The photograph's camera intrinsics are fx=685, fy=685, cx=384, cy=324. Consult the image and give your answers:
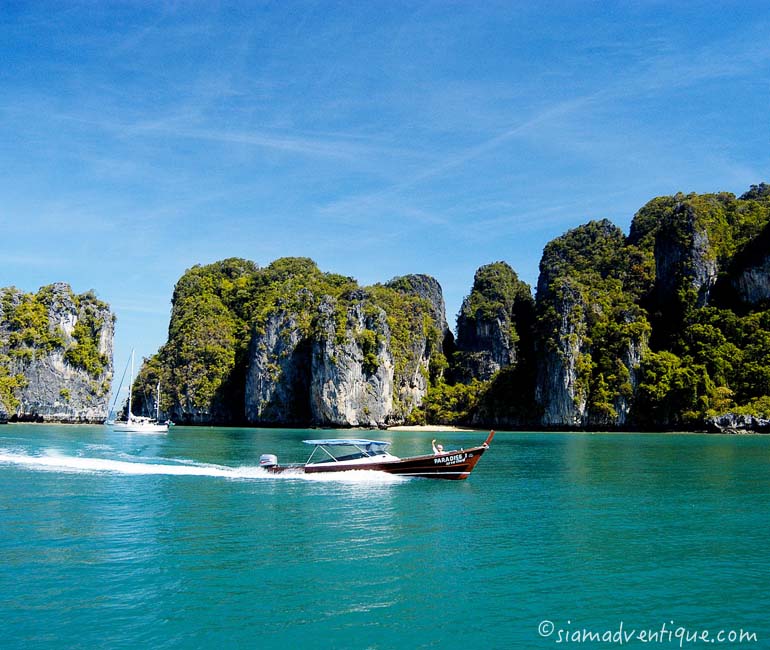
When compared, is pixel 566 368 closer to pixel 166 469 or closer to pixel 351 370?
pixel 351 370

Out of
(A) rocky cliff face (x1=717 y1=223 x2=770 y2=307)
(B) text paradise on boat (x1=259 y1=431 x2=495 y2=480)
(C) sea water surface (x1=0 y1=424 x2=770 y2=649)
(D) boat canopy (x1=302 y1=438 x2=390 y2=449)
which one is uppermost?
(A) rocky cliff face (x1=717 y1=223 x2=770 y2=307)

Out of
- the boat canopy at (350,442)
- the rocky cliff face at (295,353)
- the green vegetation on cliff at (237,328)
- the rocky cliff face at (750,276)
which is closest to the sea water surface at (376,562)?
the boat canopy at (350,442)

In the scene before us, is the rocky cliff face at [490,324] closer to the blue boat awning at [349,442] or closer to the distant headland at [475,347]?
the distant headland at [475,347]

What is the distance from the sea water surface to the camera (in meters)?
11.4

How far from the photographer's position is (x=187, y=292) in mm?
119000

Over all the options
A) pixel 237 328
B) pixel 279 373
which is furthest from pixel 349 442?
pixel 237 328

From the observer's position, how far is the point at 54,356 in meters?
99.9

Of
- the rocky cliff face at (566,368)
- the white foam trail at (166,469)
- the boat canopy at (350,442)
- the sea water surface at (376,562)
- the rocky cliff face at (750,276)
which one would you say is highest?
the rocky cliff face at (750,276)

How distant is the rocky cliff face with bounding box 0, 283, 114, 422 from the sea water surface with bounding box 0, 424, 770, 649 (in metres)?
77.0

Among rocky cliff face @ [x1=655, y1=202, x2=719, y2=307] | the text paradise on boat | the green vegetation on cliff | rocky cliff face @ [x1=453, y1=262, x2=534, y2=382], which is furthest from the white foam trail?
rocky cliff face @ [x1=453, y1=262, x2=534, y2=382]

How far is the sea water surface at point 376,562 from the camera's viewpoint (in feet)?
37.5

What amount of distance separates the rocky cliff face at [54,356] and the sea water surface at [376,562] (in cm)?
7701

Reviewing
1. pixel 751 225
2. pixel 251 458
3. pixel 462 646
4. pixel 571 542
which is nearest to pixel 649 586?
pixel 571 542

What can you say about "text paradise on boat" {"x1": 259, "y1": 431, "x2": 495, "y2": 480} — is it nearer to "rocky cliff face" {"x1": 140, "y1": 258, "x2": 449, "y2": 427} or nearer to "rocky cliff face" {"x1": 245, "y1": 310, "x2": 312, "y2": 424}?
"rocky cliff face" {"x1": 140, "y1": 258, "x2": 449, "y2": 427}
